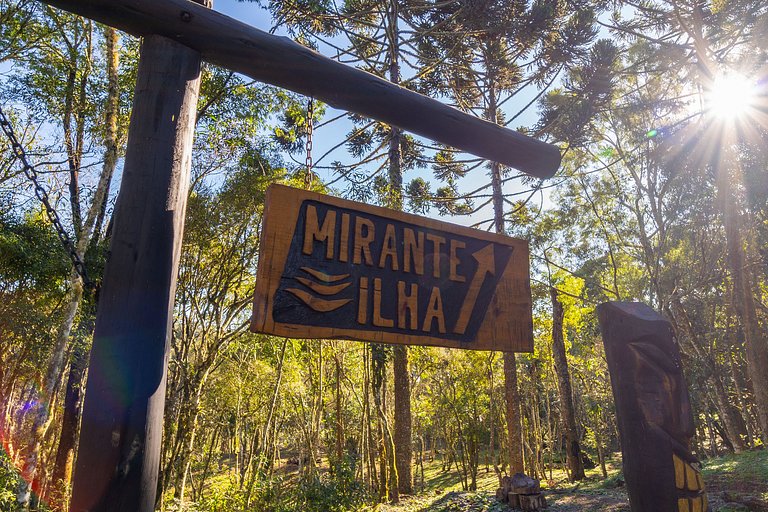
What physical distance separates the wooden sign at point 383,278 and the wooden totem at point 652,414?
28.0 inches

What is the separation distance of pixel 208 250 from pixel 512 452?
8646mm

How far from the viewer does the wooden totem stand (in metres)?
2.11

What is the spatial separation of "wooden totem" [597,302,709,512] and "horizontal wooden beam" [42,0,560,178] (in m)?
1.00

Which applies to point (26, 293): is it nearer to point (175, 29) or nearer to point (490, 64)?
point (175, 29)

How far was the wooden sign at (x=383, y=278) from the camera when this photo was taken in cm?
154

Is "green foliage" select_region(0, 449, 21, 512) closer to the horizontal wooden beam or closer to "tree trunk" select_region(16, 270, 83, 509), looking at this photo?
"tree trunk" select_region(16, 270, 83, 509)

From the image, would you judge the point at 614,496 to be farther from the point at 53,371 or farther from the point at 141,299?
the point at 141,299

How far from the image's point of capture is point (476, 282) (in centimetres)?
195

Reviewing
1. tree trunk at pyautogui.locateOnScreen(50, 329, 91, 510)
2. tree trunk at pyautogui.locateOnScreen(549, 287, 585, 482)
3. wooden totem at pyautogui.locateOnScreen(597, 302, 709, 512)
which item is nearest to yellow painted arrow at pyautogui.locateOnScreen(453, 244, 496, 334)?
wooden totem at pyautogui.locateOnScreen(597, 302, 709, 512)

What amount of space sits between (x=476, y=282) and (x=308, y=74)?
3.83 ft

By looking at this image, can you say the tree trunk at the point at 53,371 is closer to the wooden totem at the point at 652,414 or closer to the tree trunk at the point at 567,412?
the wooden totem at the point at 652,414

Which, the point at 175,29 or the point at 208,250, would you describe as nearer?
the point at 175,29

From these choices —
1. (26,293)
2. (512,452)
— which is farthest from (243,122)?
(512,452)

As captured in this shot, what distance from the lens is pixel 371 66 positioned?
987 centimetres
